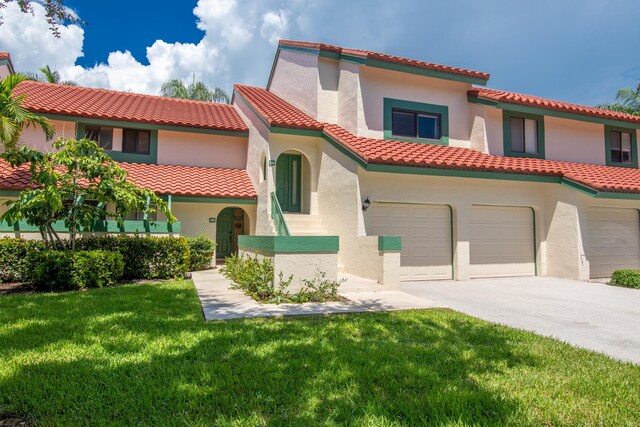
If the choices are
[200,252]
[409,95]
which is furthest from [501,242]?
[200,252]

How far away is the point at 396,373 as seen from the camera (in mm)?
3938

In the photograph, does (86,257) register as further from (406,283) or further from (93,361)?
(406,283)

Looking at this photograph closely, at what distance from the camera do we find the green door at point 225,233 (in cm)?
1711

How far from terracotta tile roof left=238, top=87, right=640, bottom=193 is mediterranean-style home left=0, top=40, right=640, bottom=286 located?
10 cm

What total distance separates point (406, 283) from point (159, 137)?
40.1 feet

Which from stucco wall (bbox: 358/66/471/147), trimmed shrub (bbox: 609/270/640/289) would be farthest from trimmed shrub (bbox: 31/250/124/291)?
trimmed shrub (bbox: 609/270/640/289)

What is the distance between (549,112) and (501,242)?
21.7 feet

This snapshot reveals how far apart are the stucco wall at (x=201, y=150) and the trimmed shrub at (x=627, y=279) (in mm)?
14869

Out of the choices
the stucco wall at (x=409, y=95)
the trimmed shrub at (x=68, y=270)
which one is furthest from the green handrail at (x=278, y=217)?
the trimmed shrub at (x=68, y=270)

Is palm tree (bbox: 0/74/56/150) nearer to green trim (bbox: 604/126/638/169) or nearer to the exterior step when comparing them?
the exterior step

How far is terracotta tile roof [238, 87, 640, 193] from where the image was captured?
36.6ft

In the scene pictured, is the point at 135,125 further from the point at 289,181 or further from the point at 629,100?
the point at 629,100

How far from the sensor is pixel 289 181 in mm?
15086

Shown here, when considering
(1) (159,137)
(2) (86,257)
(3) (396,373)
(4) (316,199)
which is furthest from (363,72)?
(3) (396,373)
